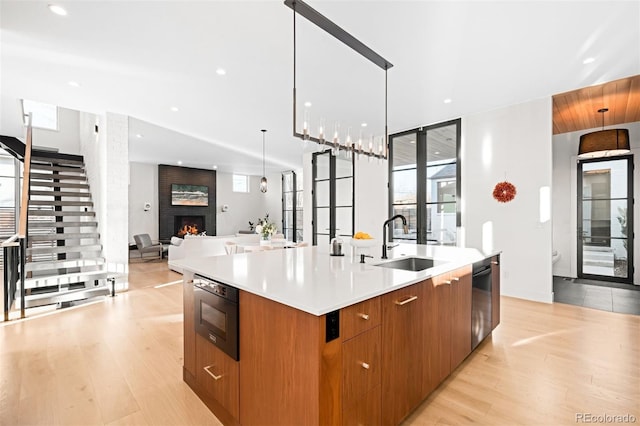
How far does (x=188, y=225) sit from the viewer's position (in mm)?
10086

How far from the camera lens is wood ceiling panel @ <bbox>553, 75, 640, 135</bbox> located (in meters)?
3.80

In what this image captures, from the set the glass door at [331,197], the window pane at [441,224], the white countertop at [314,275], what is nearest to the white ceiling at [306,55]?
the window pane at [441,224]

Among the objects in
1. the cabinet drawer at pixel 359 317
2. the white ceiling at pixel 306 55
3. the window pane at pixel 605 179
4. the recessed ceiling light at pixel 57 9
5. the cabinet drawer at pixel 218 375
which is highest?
the recessed ceiling light at pixel 57 9

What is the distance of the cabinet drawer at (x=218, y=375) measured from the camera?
1.67 m

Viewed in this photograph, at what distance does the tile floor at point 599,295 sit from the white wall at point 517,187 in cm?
51

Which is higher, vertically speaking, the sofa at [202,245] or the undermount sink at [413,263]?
the undermount sink at [413,263]

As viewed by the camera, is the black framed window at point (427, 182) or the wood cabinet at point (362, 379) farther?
the black framed window at point (427, 182)

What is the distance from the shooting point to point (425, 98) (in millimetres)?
4238

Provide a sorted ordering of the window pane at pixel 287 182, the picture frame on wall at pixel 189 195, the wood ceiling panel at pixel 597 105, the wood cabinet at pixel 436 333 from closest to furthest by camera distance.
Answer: the wood cabinet at pixel 436 333 → the wood ceiling panel at pixel 597 105 → the picture frame on wall at pixel 189 195 → the window pane at pixel 287 182

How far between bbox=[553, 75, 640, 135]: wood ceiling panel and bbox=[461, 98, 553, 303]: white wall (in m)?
0.42

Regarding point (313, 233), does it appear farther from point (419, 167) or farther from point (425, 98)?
point (425, 98)

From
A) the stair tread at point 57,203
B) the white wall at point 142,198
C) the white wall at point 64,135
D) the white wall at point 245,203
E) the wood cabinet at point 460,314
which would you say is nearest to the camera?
the wood cabinet at point 460,314

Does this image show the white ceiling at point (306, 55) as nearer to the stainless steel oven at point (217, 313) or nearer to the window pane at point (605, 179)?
the stainless steel oven at point (217, 313)

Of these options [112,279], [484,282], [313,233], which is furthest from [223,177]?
[484,282]
